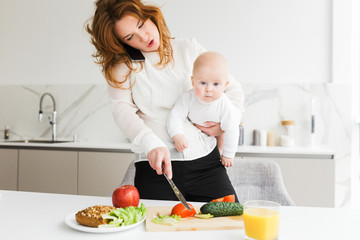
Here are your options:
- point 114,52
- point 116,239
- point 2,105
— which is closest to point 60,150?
point 2,105

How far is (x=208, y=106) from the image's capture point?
1.42m

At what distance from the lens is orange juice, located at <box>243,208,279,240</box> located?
2.66ft

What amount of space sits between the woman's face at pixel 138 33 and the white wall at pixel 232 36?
1940mm

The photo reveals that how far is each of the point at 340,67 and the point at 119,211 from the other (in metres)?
2.80

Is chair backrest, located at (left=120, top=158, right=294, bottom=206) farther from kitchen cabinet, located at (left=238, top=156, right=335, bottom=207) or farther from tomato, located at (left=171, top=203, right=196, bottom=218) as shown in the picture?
tomato, located at (left=171, top=203, right=196, bottom=218)

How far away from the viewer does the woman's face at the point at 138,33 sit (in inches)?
52.7

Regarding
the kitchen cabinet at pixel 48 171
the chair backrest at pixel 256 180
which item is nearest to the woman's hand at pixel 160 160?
the chair backrest at pixel 256 180

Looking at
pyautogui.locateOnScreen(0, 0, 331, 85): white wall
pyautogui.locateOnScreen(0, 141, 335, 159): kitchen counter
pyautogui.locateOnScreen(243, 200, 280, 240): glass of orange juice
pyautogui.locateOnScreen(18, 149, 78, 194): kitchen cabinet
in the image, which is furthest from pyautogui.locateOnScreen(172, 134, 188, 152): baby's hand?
pyautogui.locateOnScreen(0, 0, 331, 85): white wall

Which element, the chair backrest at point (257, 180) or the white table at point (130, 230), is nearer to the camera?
the white table at point (130, 230)

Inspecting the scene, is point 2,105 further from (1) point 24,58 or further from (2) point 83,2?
(2) point 83,2

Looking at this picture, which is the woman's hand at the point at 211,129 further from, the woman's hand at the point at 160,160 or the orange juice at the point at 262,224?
the orange juice at the point at 262,224

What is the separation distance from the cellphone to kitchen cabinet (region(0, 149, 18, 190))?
220cm

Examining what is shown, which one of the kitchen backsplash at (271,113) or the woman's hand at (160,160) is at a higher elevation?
the kitchen backsplash at (271,113)

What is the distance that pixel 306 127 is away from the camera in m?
3.10
